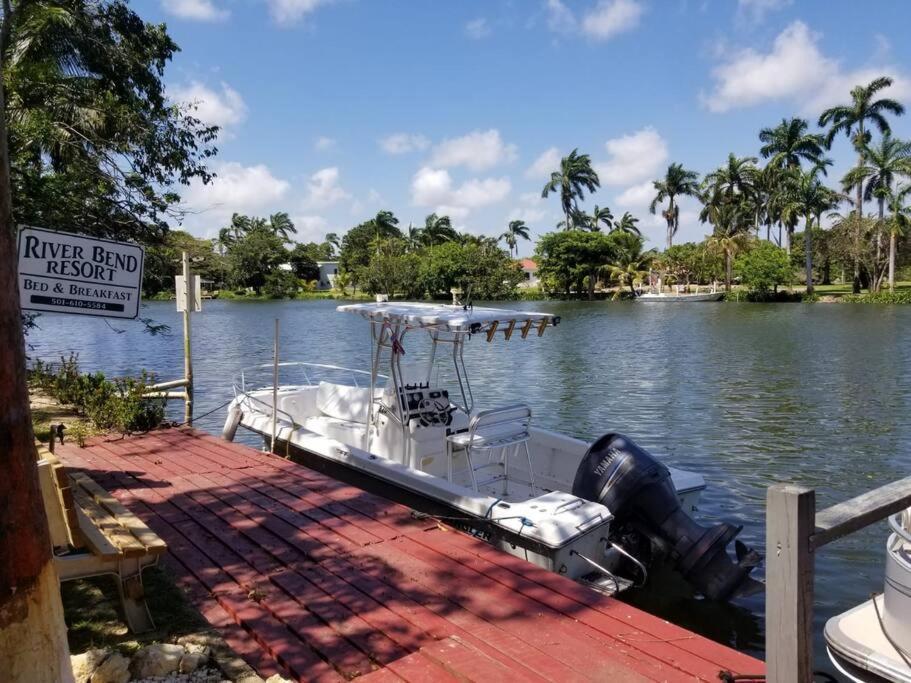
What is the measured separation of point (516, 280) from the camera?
8050 cm

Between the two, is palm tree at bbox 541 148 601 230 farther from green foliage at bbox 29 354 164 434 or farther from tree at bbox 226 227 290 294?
green foliage at bbox 29 354 164 434

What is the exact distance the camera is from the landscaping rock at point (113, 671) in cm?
363

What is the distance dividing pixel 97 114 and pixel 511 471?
6.88m

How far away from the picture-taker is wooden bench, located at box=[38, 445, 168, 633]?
4.25 m

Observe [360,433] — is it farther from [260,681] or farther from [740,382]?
[740,382]

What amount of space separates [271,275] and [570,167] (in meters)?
39.8

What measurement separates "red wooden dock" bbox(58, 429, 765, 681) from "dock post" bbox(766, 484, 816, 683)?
110 cm

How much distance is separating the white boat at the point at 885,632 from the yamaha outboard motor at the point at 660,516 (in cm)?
228

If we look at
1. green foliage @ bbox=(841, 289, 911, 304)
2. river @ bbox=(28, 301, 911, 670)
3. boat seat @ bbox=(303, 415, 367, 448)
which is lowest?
river @ bbox=(28, 301, 911, 670)

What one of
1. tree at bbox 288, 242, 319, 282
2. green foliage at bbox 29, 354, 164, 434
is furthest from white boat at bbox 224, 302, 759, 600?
tree at bbox 288, 242, 319, 282


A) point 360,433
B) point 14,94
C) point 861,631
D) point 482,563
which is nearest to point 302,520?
point 482,563

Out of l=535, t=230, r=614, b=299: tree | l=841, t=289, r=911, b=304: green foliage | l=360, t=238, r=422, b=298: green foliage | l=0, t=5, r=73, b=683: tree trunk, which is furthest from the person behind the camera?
l=360, t=238, r=422, b=298: green foliage

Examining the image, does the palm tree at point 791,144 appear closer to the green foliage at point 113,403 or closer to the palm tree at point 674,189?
the palm tree at point 674,189

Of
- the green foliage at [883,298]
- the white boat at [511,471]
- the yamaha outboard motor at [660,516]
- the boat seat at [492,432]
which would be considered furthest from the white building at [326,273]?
the yamaha outboard motor at [660,516]
